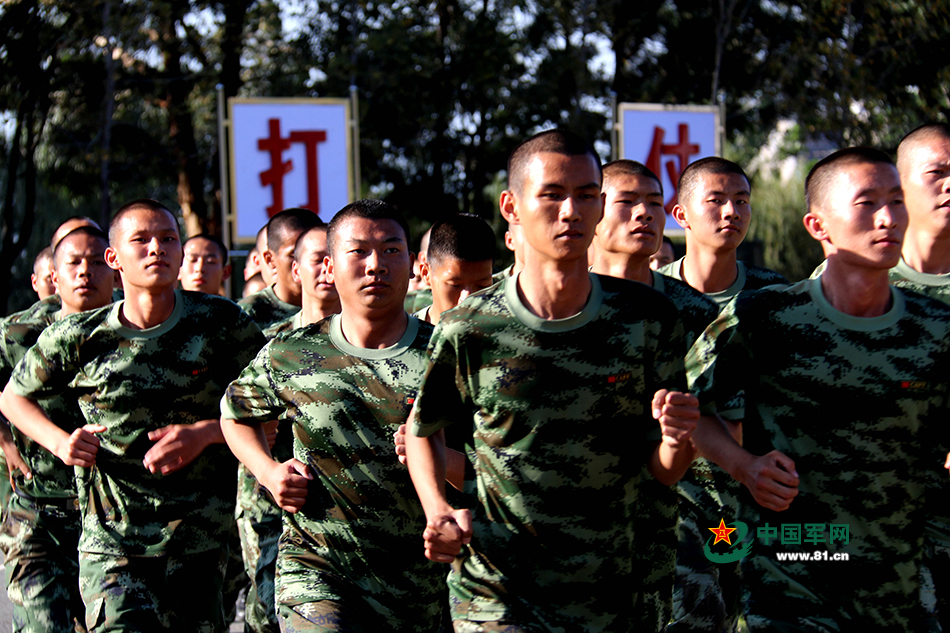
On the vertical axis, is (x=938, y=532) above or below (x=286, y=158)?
below

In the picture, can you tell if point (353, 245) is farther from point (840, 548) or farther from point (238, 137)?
point (238, 137)

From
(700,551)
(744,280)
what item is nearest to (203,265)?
(744,280)

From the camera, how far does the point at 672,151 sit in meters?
16.2

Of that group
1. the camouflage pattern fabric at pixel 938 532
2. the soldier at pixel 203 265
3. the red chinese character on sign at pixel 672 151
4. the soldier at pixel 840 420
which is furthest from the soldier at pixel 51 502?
the red chinese character on sign at pixel 672 151

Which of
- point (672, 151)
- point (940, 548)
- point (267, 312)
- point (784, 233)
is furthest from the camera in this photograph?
point (784, 233)

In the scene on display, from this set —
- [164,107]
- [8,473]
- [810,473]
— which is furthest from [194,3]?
[810,473]

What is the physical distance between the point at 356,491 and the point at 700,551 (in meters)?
1.68

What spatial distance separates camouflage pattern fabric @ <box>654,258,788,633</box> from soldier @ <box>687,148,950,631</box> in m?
1.13

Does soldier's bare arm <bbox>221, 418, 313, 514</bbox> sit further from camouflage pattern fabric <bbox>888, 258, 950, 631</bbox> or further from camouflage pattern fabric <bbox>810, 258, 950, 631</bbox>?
camouflage pattern fabric <bbox>888, 258, 950, 631</bbox>

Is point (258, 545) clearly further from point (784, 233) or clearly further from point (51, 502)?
point (784, 233)

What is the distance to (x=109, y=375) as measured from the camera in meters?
4.77

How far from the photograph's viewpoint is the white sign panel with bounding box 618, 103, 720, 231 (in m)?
16.0

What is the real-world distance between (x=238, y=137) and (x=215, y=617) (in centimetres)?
1058

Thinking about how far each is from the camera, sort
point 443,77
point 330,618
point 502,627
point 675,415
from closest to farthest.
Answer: point 675,415 < point 502,627 < point 330,618 < point 443,77
